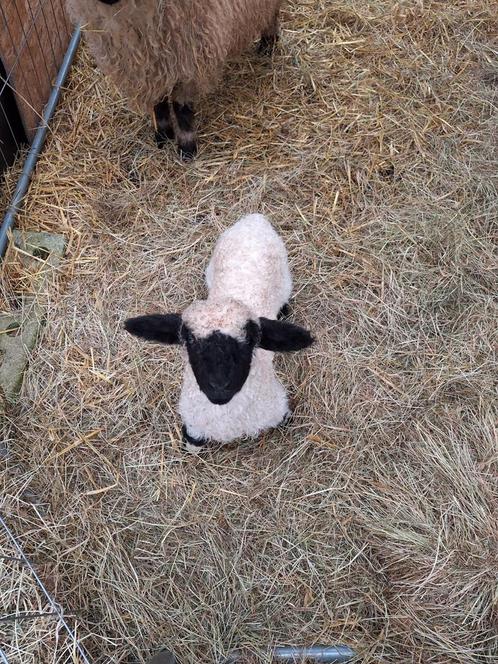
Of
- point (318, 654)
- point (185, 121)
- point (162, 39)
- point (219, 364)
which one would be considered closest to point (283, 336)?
point (219, 364)

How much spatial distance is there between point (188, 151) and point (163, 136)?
0.63 feet

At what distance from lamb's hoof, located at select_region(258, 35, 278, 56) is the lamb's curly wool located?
22.0 inches

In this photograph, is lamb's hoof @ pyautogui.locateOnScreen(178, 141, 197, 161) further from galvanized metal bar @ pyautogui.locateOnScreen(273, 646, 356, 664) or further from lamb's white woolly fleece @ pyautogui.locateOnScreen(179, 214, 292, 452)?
galvanized metal bar @ pyautogui.locateOnScreen(273, 646, 356, 664)

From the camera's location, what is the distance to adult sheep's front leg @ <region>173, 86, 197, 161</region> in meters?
3.49

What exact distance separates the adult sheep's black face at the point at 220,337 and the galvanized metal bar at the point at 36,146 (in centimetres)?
Result: 154

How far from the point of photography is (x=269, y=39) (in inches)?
163

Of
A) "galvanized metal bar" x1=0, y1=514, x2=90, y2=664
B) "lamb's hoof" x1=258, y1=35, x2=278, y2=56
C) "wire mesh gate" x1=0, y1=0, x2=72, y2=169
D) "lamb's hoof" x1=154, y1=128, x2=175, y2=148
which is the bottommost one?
"galvanized metal bar" x1=0, y1=514, x2=90, y2=664

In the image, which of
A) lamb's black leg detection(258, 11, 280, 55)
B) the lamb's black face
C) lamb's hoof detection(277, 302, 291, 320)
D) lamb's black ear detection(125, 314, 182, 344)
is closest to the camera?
the lamb's black face

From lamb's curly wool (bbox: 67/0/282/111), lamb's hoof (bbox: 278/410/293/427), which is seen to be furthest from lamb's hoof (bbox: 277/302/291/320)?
lamb's curly wool (bbox: 67/0/282/111)

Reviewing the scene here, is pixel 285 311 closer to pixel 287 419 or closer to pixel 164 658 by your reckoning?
pixel 287 419

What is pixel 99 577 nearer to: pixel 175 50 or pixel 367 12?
pixel 175 50

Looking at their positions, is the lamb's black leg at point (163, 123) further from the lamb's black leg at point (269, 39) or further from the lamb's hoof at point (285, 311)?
the lamb's hoof at point (285, 311)

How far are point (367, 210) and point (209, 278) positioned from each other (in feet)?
3.64

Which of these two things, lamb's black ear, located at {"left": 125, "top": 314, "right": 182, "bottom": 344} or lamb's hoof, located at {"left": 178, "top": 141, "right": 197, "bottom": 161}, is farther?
lamb's hoof, located at {"left": 178, "top": 141, "right": 197, "bottom": 161}
